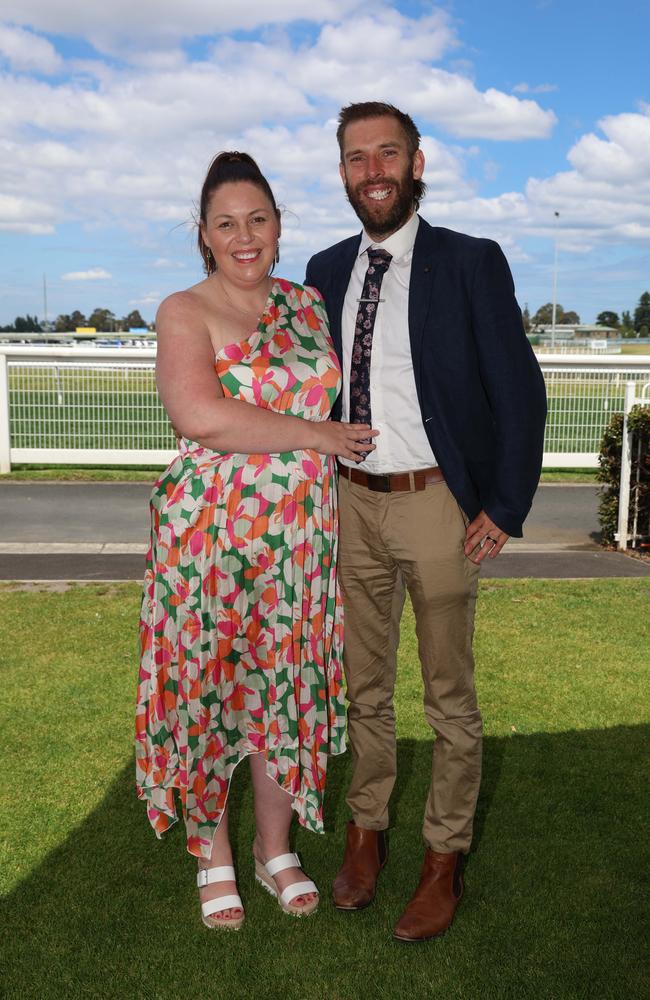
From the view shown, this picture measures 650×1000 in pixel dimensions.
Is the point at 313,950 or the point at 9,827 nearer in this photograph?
the point at 313,950

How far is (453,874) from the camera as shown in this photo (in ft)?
10.3

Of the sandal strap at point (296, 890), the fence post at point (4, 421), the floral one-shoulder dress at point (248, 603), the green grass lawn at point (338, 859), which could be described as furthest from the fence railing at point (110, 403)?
the sandal strap at point (296, 890)

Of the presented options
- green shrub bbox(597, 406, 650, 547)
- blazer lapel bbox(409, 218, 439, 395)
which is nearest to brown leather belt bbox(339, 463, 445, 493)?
blazer lapel bbox(409, 218, 439, 395)

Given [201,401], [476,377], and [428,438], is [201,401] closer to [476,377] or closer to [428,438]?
[428,438]

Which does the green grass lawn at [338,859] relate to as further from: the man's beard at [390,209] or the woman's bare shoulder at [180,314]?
the man's beard at [390,209]

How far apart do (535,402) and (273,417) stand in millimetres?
811

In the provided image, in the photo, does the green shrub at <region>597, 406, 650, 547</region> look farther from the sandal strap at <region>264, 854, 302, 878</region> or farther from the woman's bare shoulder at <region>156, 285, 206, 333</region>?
the woman's bare shoulder at <region>156, 285, 206, 333</region>

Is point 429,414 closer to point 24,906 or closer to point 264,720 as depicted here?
point 264,720

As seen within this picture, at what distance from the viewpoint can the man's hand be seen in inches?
118

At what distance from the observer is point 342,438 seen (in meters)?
2.96

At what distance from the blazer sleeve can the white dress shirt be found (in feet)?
0.77

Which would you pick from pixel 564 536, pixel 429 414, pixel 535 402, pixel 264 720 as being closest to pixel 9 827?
pixel 264 720

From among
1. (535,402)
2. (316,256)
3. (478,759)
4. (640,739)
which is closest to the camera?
(535,402)

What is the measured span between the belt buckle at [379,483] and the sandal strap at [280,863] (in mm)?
1292
